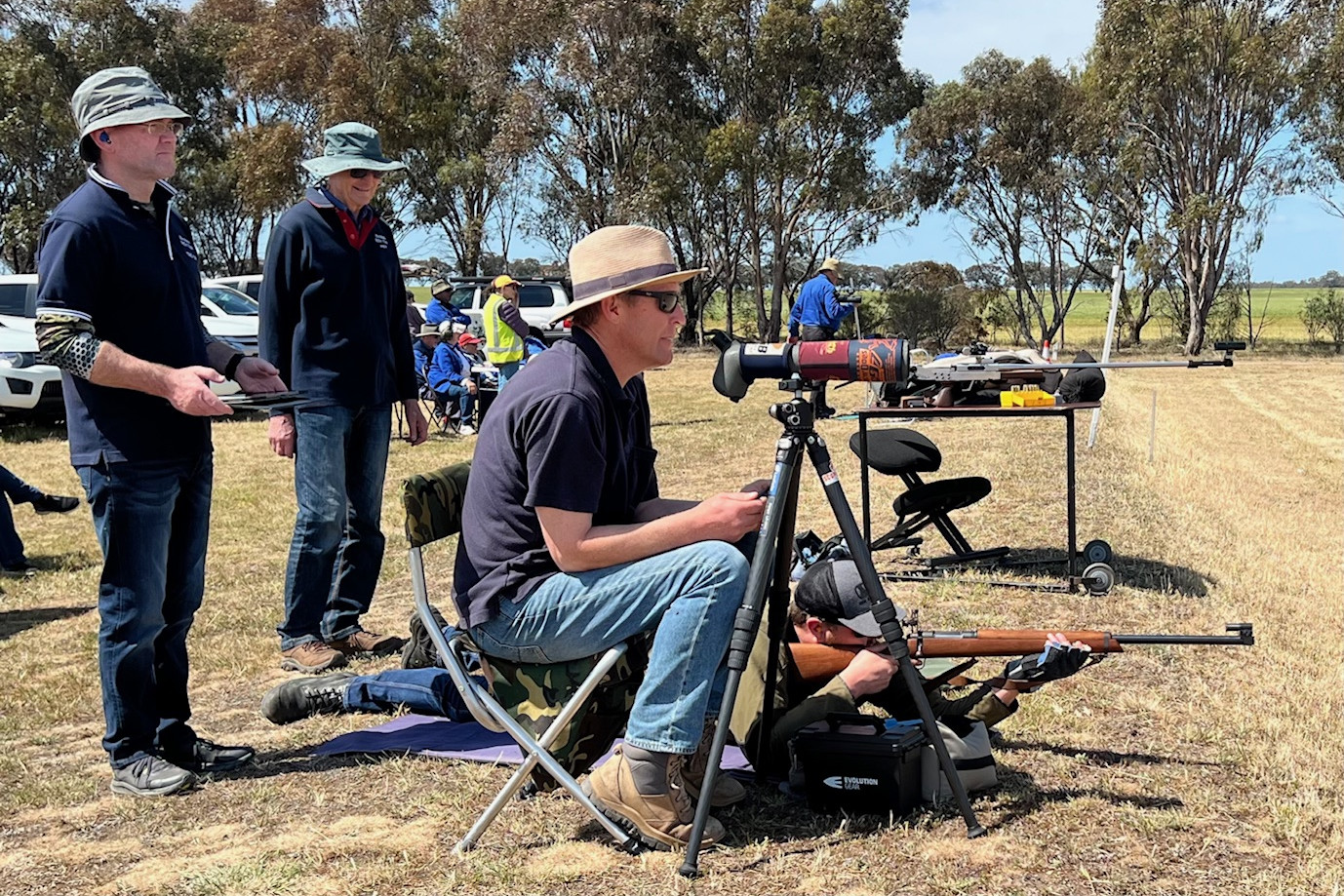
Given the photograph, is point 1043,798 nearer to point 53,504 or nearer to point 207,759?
point 207,759

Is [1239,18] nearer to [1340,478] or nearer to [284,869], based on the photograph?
[1340,478]

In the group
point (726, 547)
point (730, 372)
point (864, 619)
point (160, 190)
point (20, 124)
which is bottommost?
point (864, 619)

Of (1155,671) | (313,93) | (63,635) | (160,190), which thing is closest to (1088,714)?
(1155,671)

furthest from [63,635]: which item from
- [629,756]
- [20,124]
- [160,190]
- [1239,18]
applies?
[20,124]

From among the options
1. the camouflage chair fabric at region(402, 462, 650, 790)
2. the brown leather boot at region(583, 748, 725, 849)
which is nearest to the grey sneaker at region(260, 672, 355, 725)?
the camouflage chair fabric at region(402, 462, 650, 790)

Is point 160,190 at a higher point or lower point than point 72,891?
higher

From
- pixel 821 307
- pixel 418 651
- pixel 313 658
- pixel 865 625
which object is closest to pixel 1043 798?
pixel 865 625

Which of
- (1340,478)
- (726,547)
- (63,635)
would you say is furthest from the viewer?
(1340,478)

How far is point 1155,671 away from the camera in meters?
4.81

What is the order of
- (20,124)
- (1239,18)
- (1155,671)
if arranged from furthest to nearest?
(20,124), (1239,18), (1155,671)

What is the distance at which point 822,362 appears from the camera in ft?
10.5

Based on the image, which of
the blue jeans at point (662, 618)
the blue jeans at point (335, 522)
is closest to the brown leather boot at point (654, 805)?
the blue jeans at point (662, 618)

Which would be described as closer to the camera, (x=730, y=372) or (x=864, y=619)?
(x=730, y=372)

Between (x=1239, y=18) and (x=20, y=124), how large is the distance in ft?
111
